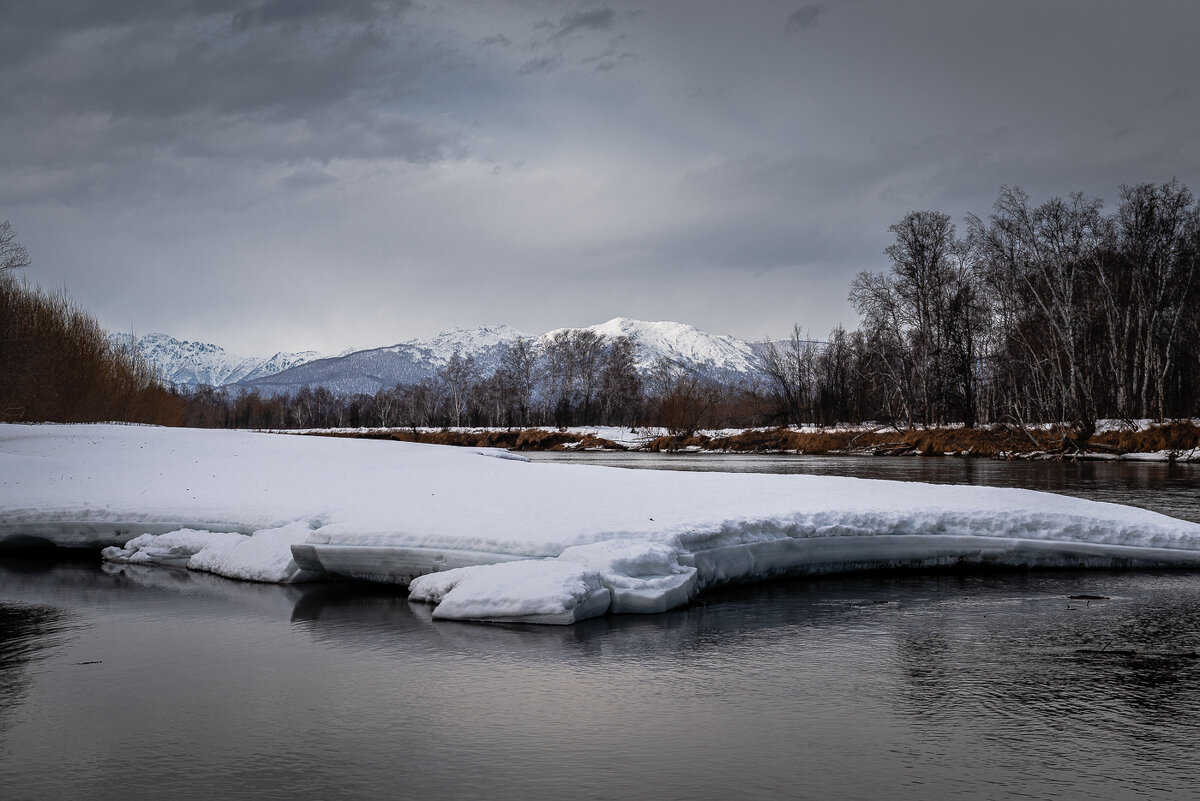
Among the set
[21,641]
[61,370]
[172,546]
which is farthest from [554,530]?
[61,370]

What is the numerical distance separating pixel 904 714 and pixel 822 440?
50453 millimetres

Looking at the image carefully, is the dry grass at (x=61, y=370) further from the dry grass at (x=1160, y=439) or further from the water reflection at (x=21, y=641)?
the dry grass at (x=1160, y=439)

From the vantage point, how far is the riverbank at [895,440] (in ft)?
120

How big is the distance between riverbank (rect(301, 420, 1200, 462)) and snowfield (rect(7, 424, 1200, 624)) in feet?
88.3

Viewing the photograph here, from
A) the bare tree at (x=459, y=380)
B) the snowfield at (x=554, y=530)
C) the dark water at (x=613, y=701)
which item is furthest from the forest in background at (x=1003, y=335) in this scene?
the bare tree at (x=459, y=380)

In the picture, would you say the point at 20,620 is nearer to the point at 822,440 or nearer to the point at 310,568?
the point at 310,568

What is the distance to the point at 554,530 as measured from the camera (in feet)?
33.9

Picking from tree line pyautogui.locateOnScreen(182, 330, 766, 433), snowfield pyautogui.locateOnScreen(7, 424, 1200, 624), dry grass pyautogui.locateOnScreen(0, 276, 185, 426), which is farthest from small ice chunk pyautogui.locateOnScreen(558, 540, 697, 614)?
tree line pyautogui.locateOnScreen(182, 330, 766, 433)

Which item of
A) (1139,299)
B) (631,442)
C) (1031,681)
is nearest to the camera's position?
(1031,681)

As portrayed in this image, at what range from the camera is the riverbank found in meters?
36.6

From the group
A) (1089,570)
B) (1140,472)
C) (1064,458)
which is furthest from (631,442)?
(1089,570)

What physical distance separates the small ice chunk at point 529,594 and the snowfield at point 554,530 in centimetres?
2

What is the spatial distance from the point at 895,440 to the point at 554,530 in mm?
41821

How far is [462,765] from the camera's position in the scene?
5.02 meters
